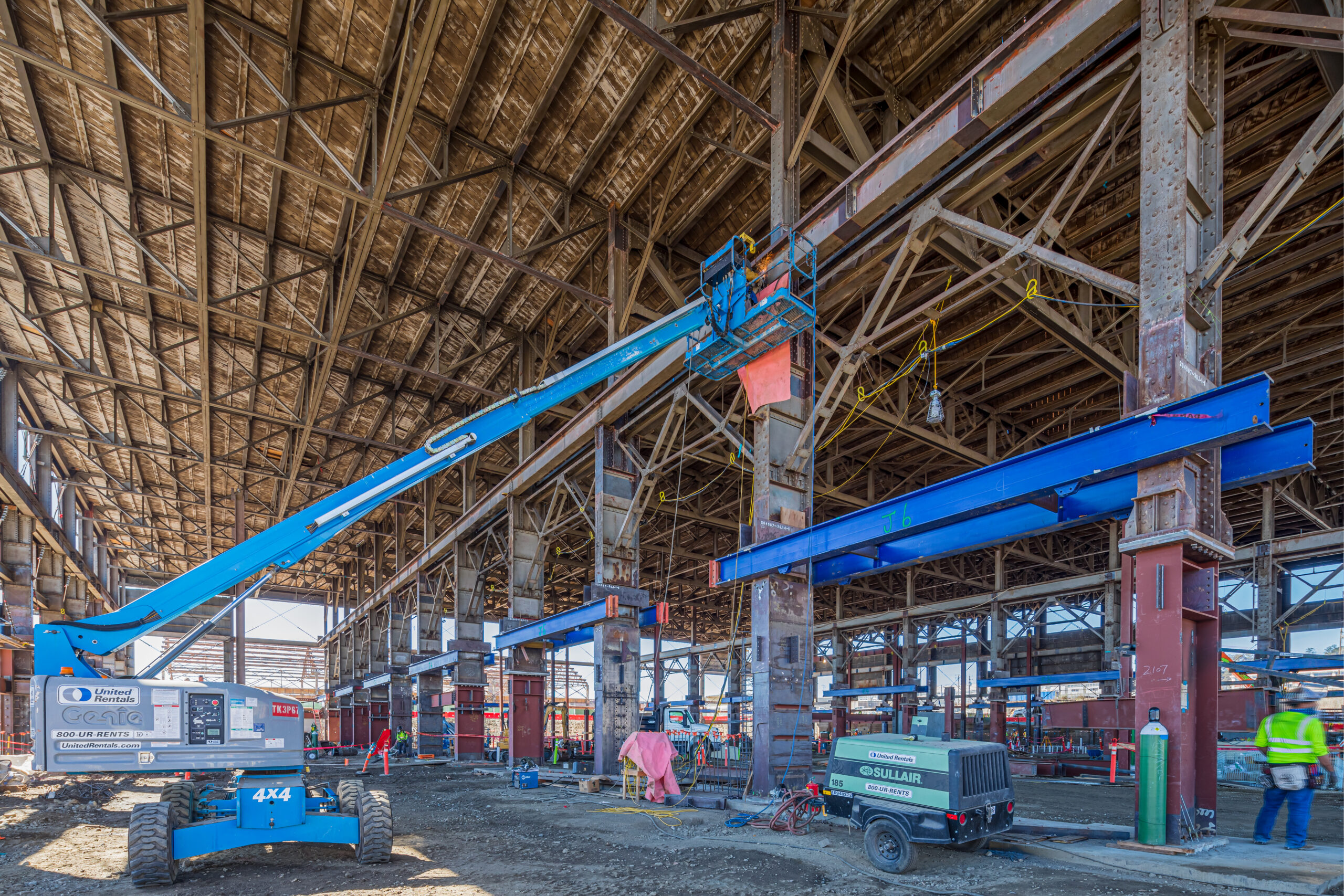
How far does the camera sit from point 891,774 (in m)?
7.46

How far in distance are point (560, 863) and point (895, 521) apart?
18.5ft

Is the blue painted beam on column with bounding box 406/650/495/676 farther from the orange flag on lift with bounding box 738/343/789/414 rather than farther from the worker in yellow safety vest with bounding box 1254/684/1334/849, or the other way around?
the worker in yellow safety vest with bounding box 1254/684/1334/849

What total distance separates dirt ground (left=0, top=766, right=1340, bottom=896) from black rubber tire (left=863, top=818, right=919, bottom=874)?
0.48 ft

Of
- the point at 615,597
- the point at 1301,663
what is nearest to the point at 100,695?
the point at 615,597

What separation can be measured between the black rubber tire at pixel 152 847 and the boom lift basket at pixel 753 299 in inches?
346

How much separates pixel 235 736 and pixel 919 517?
817cm

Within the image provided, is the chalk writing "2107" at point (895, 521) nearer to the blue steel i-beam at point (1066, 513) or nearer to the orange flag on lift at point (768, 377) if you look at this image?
the blue steel i-beam at point (1066, 513)

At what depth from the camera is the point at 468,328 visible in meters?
22.3

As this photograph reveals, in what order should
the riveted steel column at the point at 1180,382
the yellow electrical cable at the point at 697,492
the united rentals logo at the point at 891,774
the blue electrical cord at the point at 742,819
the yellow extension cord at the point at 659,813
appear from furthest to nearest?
the yellow electrical cable at the point at 697,492, the yellow extension cord at the point at 659,813, the blue electrical cord at the point at 742,819, the united rentals logo at the point at 891,774, the riveted steel column at the point at 1180,382

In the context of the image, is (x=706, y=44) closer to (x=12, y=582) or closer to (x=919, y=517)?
(x=919, y=517)

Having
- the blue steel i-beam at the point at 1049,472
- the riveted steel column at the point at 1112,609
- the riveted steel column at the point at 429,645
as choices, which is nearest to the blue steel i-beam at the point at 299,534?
the blue steel i-beam at the point at 1049,472

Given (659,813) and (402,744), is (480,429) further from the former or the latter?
(402,744)

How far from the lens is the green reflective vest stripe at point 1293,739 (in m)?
7.04

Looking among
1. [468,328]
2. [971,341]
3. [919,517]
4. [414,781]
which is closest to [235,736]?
[919,517]
